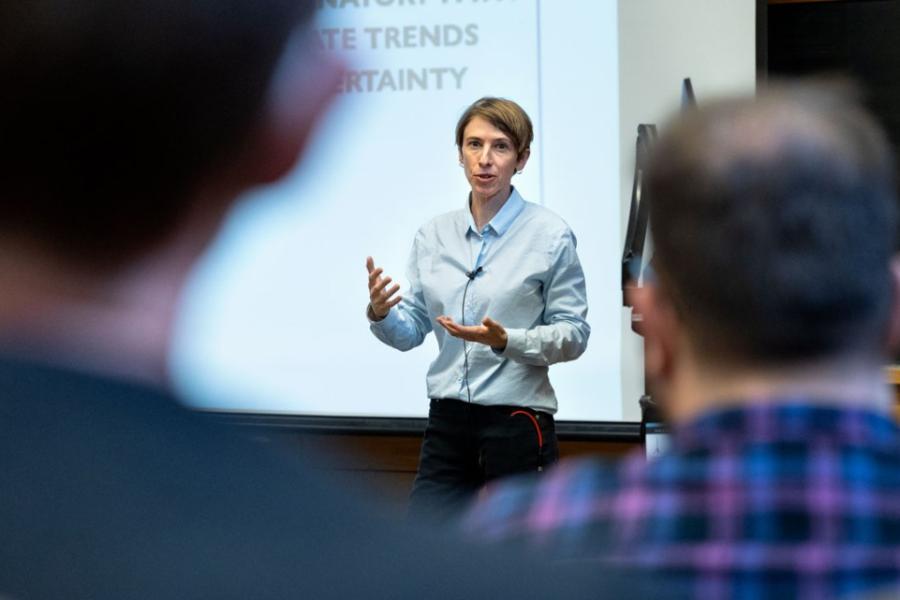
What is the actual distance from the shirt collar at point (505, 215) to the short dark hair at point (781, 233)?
2277mm

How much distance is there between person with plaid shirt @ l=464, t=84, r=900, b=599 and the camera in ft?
2.14

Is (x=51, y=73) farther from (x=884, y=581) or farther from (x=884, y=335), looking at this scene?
(x=884, y=335)

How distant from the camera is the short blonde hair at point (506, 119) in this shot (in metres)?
3.05

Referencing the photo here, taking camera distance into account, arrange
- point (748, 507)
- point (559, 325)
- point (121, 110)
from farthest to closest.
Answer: point (559, 325) < point (748, 507) < point (121, 110)

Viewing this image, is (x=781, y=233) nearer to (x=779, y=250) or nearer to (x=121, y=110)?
(x=779, y=250)

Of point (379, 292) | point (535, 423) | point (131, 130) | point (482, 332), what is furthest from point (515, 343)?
point (131, 130)

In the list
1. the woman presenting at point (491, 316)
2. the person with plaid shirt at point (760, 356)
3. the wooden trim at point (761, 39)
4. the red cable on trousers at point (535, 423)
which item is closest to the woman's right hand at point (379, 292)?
the woman presenting at point (491, 316)

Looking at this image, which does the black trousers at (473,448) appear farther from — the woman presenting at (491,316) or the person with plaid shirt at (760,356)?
the person with plaid shirt at (760,356)

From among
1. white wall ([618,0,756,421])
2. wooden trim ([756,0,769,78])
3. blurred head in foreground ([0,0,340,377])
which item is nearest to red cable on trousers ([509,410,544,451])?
white wall ([618,0,756,421])

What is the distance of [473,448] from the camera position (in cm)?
298

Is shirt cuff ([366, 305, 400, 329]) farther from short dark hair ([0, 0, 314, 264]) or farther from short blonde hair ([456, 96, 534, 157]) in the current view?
short dark hair ([0, 0, 314, 264])

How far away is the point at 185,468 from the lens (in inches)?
13.0

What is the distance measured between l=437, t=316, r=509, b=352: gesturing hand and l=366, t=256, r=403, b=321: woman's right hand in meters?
0.18

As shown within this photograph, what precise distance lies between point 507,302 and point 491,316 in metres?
0.05
